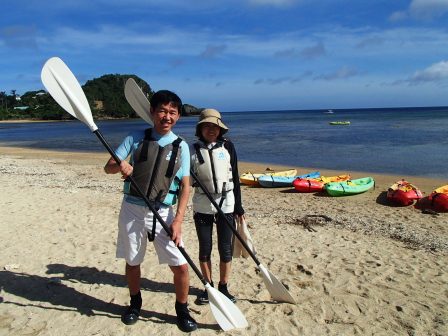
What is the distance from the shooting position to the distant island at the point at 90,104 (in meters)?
112

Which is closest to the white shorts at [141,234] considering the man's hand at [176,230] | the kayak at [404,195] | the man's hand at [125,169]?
the man's hand at [176,230]

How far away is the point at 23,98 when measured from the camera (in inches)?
5384

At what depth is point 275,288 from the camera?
165 inches

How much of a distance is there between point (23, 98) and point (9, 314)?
15121cm

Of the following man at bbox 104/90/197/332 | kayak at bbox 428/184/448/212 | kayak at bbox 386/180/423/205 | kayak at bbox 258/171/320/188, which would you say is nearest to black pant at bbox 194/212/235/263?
man at bbox 104/90/197/332

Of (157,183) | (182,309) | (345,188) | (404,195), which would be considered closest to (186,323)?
(182,309)

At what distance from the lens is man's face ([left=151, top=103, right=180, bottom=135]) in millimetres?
3271

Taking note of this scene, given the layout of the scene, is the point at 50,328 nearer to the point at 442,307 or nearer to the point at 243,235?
the point at 243,235

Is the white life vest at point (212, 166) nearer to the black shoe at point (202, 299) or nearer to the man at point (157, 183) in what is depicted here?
the man at point (157, 183)

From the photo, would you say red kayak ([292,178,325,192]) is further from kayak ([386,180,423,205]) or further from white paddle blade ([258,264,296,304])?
white paddle blade ([258,264,296,304])

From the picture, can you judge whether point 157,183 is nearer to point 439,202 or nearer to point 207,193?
point 207,193

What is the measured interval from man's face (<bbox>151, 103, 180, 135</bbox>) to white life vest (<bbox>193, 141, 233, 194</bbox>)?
54 centimetres

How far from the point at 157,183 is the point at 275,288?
1.83 metres

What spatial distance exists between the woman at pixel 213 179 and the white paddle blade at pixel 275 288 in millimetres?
483
